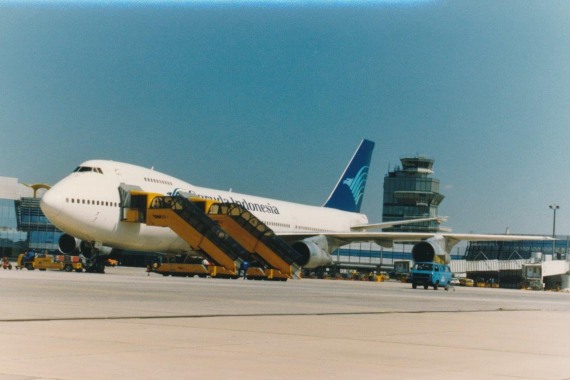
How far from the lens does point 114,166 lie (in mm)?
46250

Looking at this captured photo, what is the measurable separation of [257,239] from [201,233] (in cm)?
474

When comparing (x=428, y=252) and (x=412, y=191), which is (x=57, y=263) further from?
(x=412, y=191)

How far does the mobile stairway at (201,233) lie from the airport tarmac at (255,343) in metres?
26.2

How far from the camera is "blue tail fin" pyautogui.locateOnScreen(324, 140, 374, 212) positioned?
244 feet

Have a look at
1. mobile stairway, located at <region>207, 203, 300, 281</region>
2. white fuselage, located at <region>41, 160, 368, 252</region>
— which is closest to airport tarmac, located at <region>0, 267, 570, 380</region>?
white fuselage, located at <region>41, 160, 368, 252</region>

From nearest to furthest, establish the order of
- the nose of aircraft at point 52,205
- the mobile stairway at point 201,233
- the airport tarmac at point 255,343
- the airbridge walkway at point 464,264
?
1. the airport tarmac at point 255,343
2. the nose of aircraft at point 52,205
3. the mobile stairway at point 201,233
4. the airbridge walkway at point 464,264

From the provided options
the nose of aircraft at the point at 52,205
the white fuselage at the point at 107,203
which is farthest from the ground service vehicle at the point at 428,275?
the nose of aircraft at the point at 52,205

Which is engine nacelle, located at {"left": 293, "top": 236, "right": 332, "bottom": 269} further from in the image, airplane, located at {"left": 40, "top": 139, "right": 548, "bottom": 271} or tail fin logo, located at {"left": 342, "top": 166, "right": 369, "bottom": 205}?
tail fin logo, located at {"left": 342, "top": 166, "right": 369, "bottom": 205}

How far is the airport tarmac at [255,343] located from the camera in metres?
8.94

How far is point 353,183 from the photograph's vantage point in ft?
248

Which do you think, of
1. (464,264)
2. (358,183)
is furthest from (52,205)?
(464,264)

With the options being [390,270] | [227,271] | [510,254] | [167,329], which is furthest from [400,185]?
[167,329]

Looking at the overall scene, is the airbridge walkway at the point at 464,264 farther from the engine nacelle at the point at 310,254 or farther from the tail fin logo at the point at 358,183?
the engine nacelle at the point at 310,254

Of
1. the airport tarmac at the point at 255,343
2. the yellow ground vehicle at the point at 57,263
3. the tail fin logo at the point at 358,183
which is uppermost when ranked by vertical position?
the tail fin logo at the point at 358,183
